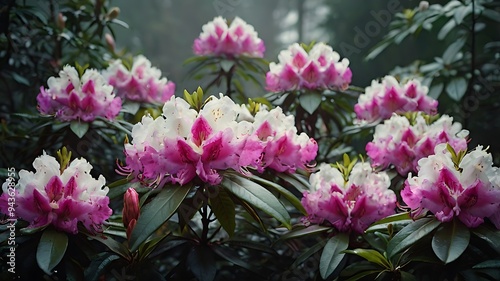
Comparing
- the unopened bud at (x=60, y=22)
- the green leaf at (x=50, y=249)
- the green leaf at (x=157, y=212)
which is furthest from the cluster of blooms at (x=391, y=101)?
the unopened bud at (x=60, y=22)

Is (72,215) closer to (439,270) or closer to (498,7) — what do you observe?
(439,270)

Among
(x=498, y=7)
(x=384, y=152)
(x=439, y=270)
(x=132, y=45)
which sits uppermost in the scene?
(x=132, y=45)

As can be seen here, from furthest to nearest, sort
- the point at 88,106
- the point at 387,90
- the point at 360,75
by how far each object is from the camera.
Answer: the point at 360,75
the point at 387,90
the point at 88,106

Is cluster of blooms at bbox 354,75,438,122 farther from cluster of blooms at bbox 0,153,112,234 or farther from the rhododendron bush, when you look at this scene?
cluster of blooms at bbox 0,153,112,234

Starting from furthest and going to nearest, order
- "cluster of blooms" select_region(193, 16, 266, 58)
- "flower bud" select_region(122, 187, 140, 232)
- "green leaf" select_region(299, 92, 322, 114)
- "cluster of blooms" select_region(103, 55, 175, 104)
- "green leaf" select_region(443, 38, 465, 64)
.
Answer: "green leaf" select_region(443, 38, 465, 64) → "cluster of blooms" select_region(193, 16, 266, 58) → "cluster of blooms" select_region(103, 55, 175, 104) → "green leaf" select_region(299, 92, 322, 114) → "flower bud" select_region(122, 187, 140, 232)

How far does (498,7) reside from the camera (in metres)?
2.32

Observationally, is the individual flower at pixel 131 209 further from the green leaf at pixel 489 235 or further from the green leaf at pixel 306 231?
the green leaf at pixel 489 235

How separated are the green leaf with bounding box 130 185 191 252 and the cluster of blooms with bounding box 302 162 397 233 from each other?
384 mm

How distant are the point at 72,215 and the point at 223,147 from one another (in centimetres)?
36

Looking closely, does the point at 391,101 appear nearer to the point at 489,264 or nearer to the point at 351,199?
the point at 351,199

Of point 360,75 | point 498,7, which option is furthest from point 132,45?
point 498,7

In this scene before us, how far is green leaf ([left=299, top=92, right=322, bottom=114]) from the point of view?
62.2 inches

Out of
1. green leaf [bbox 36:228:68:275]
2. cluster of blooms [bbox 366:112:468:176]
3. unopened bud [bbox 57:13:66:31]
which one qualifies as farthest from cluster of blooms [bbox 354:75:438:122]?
unopened bud [bbox 57:13:66:31]

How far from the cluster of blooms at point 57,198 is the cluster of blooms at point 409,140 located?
813mm
